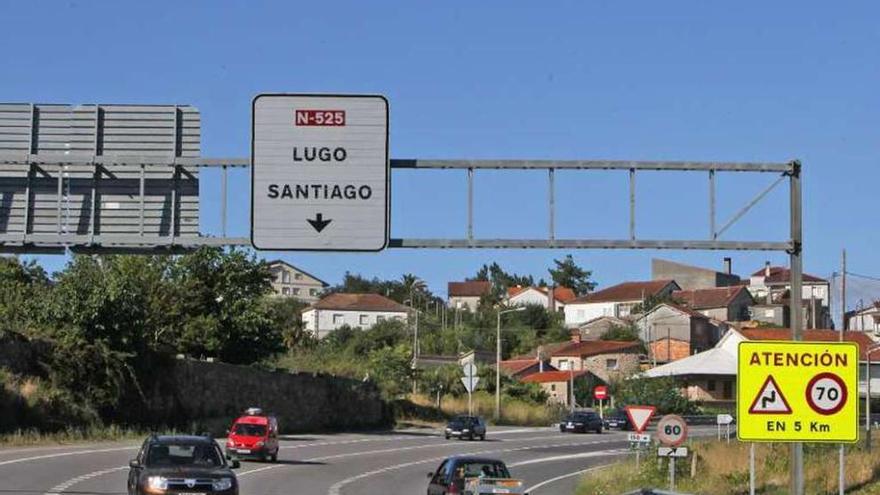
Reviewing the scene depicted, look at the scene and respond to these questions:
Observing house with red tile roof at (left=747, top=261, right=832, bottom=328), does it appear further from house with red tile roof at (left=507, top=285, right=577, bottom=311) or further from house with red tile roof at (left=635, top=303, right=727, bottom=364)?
house with red tile roof at (left=507, top=285, right=577, bottom=311)

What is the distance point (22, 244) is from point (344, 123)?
5.63 meters

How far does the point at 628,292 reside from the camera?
160250 mm

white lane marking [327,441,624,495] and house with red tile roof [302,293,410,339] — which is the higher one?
house with red tile roof [302,293,410,339]

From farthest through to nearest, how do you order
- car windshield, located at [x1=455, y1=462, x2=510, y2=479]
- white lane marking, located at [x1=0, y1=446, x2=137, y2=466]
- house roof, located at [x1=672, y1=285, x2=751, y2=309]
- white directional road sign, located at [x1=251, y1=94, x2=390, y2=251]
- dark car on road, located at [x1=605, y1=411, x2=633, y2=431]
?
house roof, located at [x1=672, y1=285, x2=751, y2=309] → dark car on road, located at [x1=605, y1=411, x2=633, y2=431] → white lane marking, located at [x1=0, y1=446, x2=137, y2=466] → car windshield, located at [x1=455, y1=462, x2=510, y2=479] → white directional road sign, located at [x1=251, y1=94, x2=390, y2=251]

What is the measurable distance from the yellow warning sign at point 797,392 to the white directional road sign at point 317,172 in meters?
5.60

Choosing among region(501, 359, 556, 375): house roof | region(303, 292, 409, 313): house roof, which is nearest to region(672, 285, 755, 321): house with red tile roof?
region(501, 359, 556, 375): house roof

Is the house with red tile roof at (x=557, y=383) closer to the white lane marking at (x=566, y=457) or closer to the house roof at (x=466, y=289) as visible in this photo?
the white lane marking at (x=566, y=457)

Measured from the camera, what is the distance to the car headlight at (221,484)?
21875mm

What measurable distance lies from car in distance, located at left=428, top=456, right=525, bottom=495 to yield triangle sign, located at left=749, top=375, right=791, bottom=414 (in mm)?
7485

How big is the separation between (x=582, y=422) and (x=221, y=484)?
2100 inches

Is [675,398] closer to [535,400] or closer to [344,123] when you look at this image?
[535,400]

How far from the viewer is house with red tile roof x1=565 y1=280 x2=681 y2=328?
156 meters

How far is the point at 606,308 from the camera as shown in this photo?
161m

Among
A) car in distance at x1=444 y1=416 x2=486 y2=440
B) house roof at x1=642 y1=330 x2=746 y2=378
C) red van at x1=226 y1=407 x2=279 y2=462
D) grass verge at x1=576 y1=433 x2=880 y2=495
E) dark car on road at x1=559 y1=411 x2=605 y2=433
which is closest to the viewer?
grass verge at x1=576 y1=433 x2=880 y2=495
